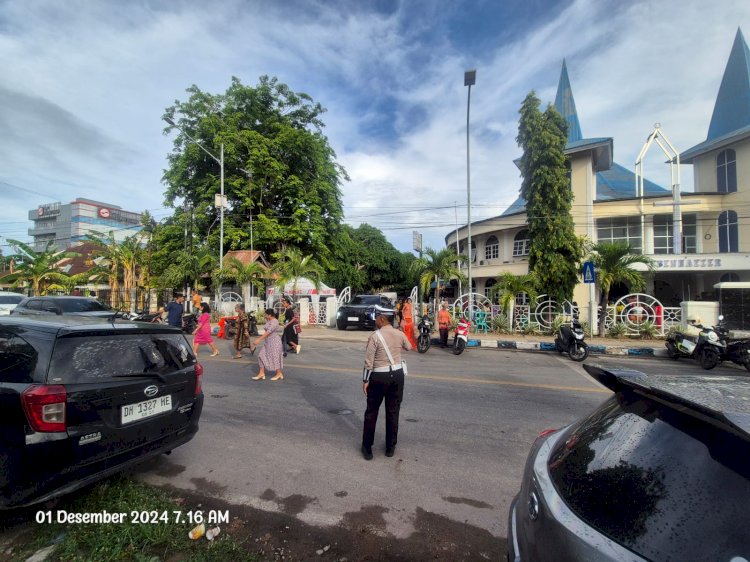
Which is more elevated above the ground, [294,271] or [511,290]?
[294,271]

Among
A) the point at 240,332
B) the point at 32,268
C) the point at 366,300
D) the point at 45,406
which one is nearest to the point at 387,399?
the point at 45,406

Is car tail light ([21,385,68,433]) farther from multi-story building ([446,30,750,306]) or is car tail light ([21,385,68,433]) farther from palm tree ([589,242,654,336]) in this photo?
multi-story building ([446,30,750,306])

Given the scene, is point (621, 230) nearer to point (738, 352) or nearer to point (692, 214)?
point (692, 214)

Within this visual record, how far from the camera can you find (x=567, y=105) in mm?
31219

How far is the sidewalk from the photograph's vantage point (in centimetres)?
1212

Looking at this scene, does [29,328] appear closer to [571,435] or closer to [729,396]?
[571,435]

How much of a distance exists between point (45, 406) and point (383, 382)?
107 inches

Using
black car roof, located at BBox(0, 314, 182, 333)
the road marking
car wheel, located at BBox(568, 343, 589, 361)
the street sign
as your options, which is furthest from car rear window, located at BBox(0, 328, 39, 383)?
the street sign

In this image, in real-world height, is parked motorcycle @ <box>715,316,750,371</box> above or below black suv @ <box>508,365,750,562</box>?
below

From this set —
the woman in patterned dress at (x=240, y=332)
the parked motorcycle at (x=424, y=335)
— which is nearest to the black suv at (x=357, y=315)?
the parked motorcycle at (x=424, y=335)

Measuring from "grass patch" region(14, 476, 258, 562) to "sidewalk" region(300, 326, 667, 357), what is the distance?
1104cm

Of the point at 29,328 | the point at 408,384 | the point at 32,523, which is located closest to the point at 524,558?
the point at 32,523

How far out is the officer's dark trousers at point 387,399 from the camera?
13.4 ft

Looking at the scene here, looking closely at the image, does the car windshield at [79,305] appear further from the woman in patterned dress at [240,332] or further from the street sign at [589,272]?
the street sign at [589,272]
